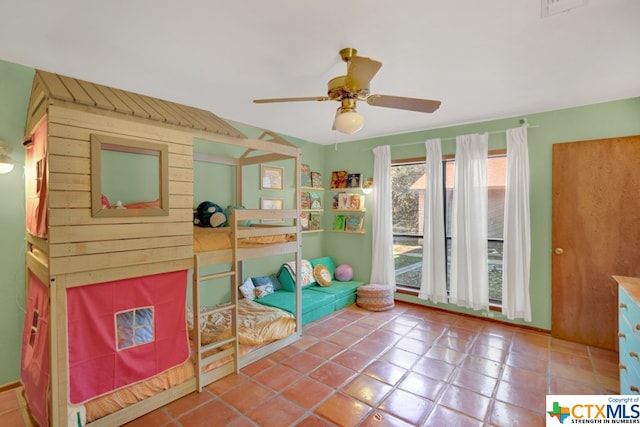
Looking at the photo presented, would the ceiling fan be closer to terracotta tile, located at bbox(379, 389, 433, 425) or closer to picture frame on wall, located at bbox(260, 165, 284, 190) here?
terracotta tile, located at bbox(379, 389, 433, 425)

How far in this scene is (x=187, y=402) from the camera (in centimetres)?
229

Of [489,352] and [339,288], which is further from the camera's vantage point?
[339,288]

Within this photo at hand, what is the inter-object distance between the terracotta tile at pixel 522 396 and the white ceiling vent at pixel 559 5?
259 cm

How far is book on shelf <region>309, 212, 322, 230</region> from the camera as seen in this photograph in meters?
5.04

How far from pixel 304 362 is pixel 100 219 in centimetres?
210

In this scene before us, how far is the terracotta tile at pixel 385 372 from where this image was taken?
2566mm

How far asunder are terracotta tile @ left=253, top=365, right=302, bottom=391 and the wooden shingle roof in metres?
2.15

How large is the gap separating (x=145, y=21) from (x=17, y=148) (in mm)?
1600

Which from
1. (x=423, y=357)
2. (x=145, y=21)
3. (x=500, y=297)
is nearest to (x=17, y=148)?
(x=145, y=21)

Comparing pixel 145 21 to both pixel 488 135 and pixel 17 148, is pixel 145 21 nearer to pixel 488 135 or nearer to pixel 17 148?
pixel 17 148

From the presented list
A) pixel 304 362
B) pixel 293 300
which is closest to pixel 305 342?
Result: pixel 304 362

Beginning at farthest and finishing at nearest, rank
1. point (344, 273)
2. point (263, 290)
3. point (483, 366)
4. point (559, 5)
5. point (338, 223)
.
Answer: point (338, 223), point (344, 273), point (263, 290), point (483, 366), point (559, 5)

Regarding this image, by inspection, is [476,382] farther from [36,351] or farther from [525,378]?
[36,351]

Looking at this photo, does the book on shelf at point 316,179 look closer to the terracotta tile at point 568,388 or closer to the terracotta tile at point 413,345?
the terracotta tile at point 413,345
